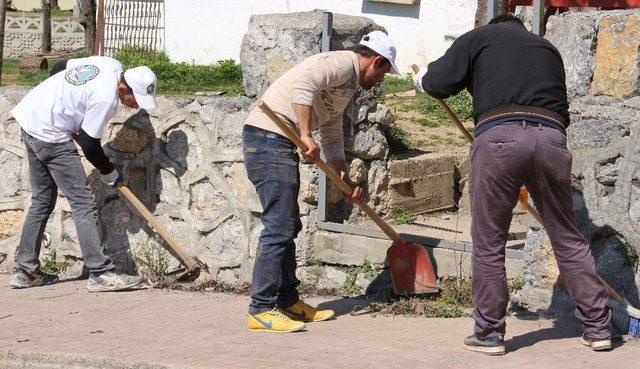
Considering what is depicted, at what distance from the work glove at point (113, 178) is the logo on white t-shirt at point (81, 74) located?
652 mm

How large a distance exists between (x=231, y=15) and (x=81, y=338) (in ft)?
36.9

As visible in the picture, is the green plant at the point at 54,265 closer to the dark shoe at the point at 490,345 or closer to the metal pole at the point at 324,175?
the metal pole at the point at 324,175

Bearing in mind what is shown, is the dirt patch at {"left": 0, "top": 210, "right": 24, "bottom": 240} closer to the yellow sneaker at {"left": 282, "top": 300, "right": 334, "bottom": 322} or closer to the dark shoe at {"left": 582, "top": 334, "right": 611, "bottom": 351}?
the yellow sneaker at {"left": 282, "top": 300, "right": 334, "bottom": 322}

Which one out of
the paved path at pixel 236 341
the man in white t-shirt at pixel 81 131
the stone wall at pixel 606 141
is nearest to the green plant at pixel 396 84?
the man in white t-shirt at pixel 81 131

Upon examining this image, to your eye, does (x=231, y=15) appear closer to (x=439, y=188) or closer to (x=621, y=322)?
(x=439, y=188)

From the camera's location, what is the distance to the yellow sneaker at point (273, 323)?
244 inches

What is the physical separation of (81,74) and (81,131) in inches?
16.4

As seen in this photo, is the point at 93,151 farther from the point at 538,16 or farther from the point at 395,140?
the point at 538,16

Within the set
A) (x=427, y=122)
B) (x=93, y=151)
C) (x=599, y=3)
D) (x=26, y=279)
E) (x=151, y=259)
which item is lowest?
(x=26, y=279)

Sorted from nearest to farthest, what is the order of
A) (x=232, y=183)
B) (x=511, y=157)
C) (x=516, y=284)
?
(x=511, y=157) → (x=516, y=284) → (x=232, y=183)

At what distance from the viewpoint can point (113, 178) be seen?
7.52 m

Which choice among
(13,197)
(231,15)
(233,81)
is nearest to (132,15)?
(231,15)

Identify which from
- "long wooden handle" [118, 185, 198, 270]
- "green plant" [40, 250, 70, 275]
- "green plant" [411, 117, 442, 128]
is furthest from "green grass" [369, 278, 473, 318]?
"green plant" [40, 250, 70, 275]

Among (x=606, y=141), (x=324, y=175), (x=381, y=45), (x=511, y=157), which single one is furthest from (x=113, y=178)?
(x=606, y=141)
